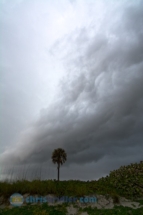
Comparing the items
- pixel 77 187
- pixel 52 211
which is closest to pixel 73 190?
pixel 77 187

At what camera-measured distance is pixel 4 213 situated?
22.8 meters

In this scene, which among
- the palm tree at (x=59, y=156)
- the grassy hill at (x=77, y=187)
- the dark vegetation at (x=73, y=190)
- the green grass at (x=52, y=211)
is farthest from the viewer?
the palm tree at (x=59, y=156)

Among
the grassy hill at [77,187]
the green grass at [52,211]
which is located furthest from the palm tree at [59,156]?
the green grass at [52,211]

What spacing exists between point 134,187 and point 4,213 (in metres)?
18.8

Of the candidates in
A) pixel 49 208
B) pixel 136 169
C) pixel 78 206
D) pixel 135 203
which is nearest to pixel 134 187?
pixel 135 203

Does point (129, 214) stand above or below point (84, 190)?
below

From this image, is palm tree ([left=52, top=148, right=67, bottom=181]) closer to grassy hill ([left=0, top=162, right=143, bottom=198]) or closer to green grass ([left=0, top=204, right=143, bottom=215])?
grassy hill ([left=0, top=162, right=143, bottom=198])

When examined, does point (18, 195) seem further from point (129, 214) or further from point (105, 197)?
point (129, 214)

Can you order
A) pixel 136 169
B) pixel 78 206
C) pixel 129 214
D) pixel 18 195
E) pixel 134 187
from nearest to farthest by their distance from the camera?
pixel 129 214, pixel 78 206, pixel 18 195, pixel 134 187, pixel 136 169

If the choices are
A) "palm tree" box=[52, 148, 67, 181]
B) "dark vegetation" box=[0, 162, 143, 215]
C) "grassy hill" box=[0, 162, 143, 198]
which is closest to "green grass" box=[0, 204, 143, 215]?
"dark vegetation" box=[0, 162, 143, 215]

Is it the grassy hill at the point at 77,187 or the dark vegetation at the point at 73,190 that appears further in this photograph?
the grassy hill at the point at 77,187

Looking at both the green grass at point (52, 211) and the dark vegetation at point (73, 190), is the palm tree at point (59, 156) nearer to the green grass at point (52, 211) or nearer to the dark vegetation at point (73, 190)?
the dark vegetation at point (73, 190)

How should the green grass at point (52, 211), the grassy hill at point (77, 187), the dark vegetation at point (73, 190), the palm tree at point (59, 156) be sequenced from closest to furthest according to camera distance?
the green grass at point (52, 211) → the dark vegetation at point (73, 190) → the grassy hill at point (77, 187) → the palm tree at point (59, 156)

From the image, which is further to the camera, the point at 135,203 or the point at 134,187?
the point at 134,187
